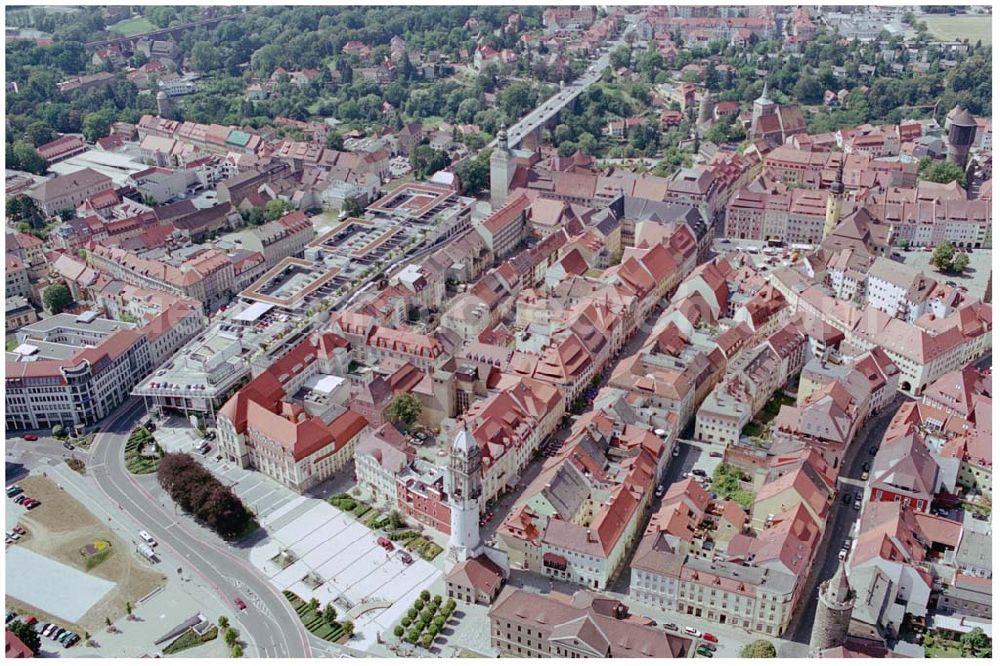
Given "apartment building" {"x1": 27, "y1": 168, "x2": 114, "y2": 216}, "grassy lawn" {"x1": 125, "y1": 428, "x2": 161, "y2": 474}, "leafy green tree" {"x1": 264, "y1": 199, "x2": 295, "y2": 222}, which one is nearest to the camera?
"grassy lawn" {"x1": 125, "y1": 428, "x2": 161, "y2": 474}

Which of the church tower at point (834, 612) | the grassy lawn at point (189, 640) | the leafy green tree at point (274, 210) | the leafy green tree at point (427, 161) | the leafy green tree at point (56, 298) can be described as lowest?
the grassy lawn at point (189, 640)

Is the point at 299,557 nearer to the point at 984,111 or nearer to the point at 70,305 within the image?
the point at 70,305

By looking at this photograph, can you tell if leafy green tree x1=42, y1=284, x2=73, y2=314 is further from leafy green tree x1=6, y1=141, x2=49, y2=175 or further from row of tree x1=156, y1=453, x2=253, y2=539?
leafy green tree x1=6, y1=141, x2=49, y2=175

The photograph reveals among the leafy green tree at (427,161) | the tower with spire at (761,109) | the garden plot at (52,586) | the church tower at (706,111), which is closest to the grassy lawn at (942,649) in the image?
the garden plot at (52,586)

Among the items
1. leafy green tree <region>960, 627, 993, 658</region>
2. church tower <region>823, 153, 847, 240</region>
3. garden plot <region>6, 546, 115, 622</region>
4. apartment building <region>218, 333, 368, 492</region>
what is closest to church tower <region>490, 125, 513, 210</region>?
church tower <region>823, 153, 847, 240</region>

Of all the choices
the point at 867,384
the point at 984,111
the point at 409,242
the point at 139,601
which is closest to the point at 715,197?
the point at 409,242

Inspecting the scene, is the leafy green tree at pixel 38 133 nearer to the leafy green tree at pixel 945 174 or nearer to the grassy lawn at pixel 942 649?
the leafy green tree at pixel 945 174
